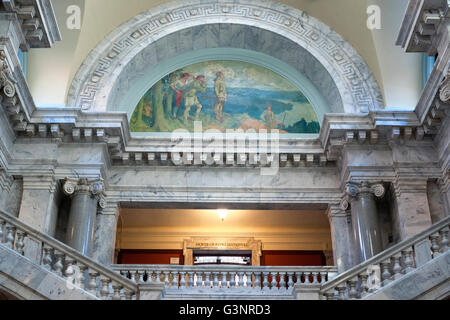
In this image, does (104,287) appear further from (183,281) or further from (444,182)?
(444,182)

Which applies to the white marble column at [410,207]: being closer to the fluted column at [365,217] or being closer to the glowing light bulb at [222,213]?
the fluted column at [365,217]

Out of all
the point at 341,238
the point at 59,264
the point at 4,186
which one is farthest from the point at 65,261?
the point at 341,238

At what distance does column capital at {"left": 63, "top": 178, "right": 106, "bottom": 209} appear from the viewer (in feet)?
44.9

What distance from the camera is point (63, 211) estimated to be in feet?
46.8

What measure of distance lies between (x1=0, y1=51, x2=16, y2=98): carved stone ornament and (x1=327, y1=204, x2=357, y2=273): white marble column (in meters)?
7.26

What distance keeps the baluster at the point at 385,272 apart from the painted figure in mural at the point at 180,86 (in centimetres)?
757

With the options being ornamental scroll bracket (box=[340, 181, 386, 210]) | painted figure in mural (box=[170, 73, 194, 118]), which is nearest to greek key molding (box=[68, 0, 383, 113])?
painted figure in mural (box=[170, 73, 194, 118])

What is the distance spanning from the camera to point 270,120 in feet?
52.9

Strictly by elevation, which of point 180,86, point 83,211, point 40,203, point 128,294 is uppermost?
point 180,86

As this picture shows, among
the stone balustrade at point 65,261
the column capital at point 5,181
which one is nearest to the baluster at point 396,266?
the stone balustrade at point 65,261

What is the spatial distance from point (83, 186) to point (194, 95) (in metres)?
4.09

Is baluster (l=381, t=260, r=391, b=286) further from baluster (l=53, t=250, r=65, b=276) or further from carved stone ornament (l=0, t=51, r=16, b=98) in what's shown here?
carved stone ornament (l=0, t=51, r=16, b=98)

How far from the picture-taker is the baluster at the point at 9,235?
981 cm

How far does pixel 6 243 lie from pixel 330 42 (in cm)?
967
